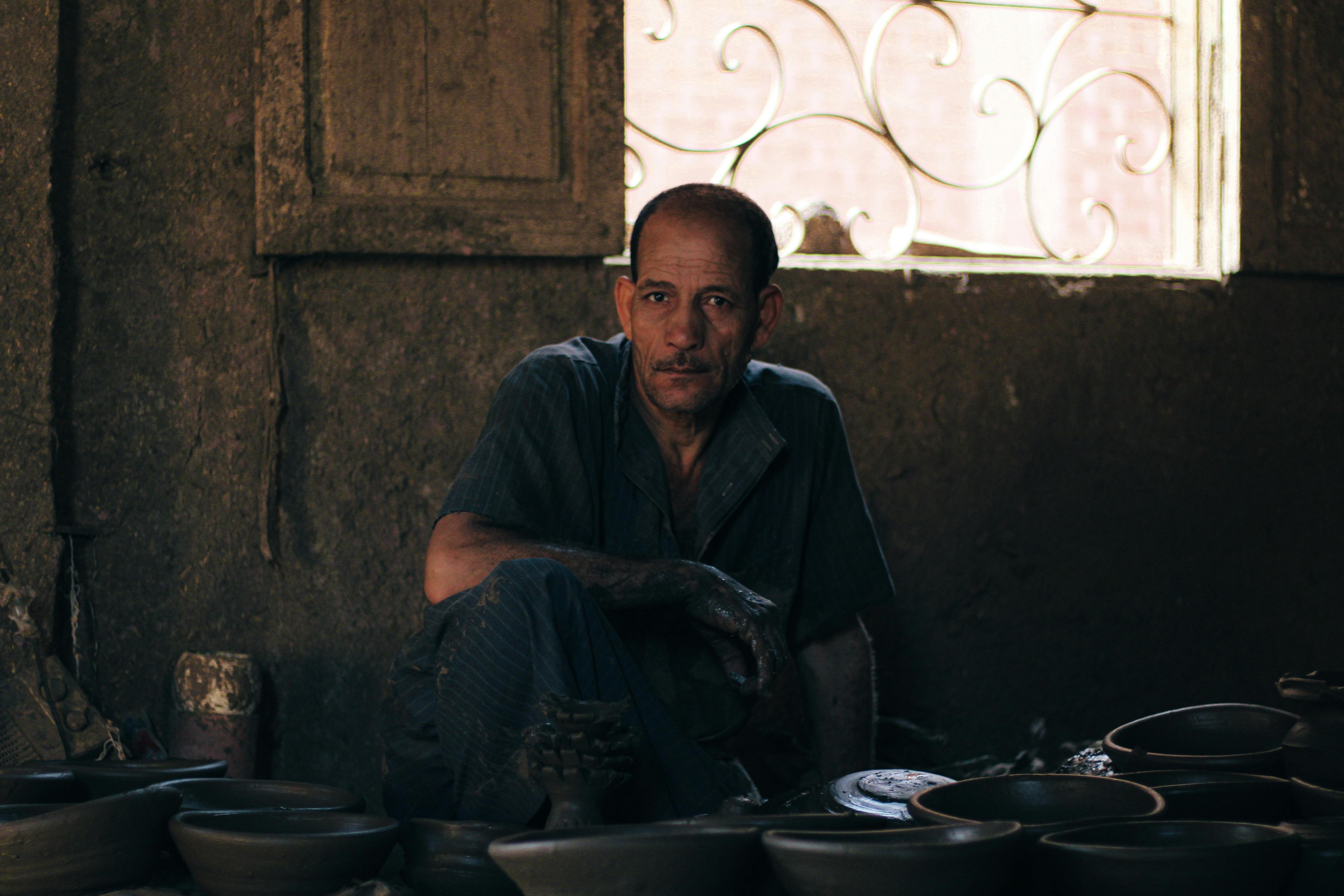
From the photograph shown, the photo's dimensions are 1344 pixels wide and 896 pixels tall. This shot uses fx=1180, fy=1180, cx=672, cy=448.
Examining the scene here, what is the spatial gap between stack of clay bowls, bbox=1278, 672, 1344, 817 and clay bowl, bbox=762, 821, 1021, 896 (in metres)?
0.55

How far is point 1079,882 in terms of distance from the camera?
4.53ft

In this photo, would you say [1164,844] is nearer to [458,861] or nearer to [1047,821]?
[1047,821]

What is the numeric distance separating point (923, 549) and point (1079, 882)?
6.72ft

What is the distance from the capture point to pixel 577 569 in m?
2.11

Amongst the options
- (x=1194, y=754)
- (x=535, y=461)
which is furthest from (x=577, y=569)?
(x=1194, y=754)

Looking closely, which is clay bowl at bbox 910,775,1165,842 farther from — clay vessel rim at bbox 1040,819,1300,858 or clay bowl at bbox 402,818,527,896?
clay bowl at bbox 402,818,527,896

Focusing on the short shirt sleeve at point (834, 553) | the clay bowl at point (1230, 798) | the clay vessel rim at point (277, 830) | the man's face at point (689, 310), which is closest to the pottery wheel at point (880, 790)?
the clay bowl at point (1230, 798)

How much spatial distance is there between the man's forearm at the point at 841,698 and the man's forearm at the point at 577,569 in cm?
56

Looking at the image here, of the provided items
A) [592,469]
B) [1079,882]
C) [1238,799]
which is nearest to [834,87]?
[592,469]

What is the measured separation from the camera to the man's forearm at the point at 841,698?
252 cm

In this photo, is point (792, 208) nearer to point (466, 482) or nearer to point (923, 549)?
point (923, 549)

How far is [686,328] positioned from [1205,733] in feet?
4.07

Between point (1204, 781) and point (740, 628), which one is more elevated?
point (740, 628)

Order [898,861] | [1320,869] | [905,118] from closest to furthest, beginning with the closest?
[898,861] < [1320,869] < [905,118]
